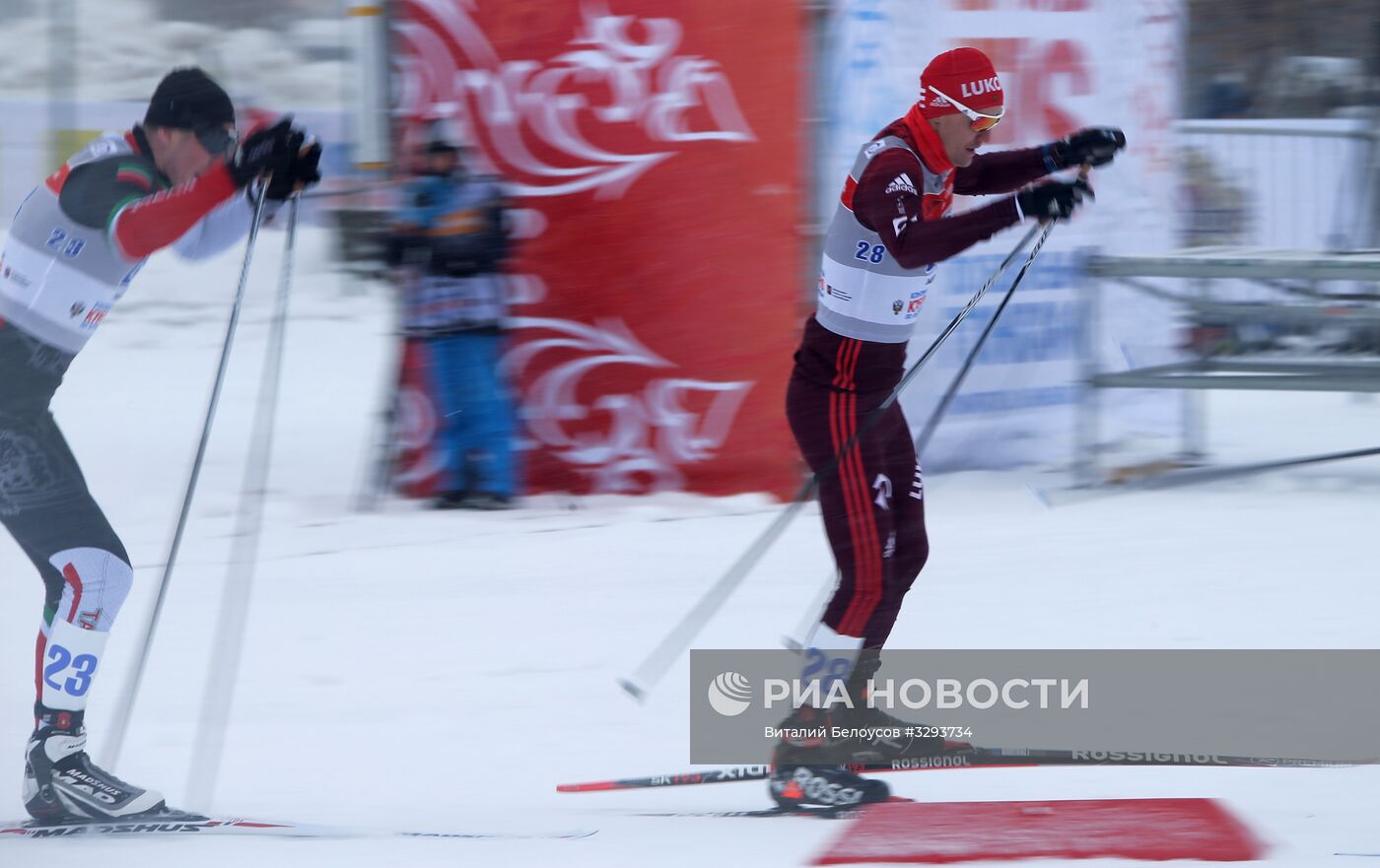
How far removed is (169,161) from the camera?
121 inches

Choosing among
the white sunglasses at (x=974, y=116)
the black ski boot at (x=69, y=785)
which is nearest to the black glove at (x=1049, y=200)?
the white sunglasses at (x=974, y=116)

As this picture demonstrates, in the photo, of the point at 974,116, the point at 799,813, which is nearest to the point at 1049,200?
the point at 974,116

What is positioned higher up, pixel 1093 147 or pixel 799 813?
pixel 1093 147

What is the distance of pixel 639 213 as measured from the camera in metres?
6.29

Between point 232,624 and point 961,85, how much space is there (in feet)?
8.60

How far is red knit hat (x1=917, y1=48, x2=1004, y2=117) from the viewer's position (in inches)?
126

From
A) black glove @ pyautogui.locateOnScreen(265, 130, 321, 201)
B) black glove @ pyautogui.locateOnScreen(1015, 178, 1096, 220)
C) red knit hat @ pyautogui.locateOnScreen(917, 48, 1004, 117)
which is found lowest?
black glove @ pyautogui.locateOnScreen(1015, 178, 1096, 220)

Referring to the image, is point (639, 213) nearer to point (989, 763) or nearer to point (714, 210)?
point (714, 210)

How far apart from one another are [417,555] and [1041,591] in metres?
2.13

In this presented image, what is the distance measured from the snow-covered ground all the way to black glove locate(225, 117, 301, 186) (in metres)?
1.28

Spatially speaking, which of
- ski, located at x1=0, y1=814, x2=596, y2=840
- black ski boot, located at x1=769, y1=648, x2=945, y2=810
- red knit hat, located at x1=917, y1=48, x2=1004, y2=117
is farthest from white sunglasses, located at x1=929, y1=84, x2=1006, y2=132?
ski, located at x1=0, y1=814, x2=596, y2=840

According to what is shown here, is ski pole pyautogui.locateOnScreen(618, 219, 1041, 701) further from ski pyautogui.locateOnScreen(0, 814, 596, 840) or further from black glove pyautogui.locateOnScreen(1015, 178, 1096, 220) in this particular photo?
ski pyautogui.locateOnScreen(0, 814, 596, 840)

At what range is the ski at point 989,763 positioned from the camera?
11.0ft

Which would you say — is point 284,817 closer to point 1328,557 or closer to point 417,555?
point 417,555
